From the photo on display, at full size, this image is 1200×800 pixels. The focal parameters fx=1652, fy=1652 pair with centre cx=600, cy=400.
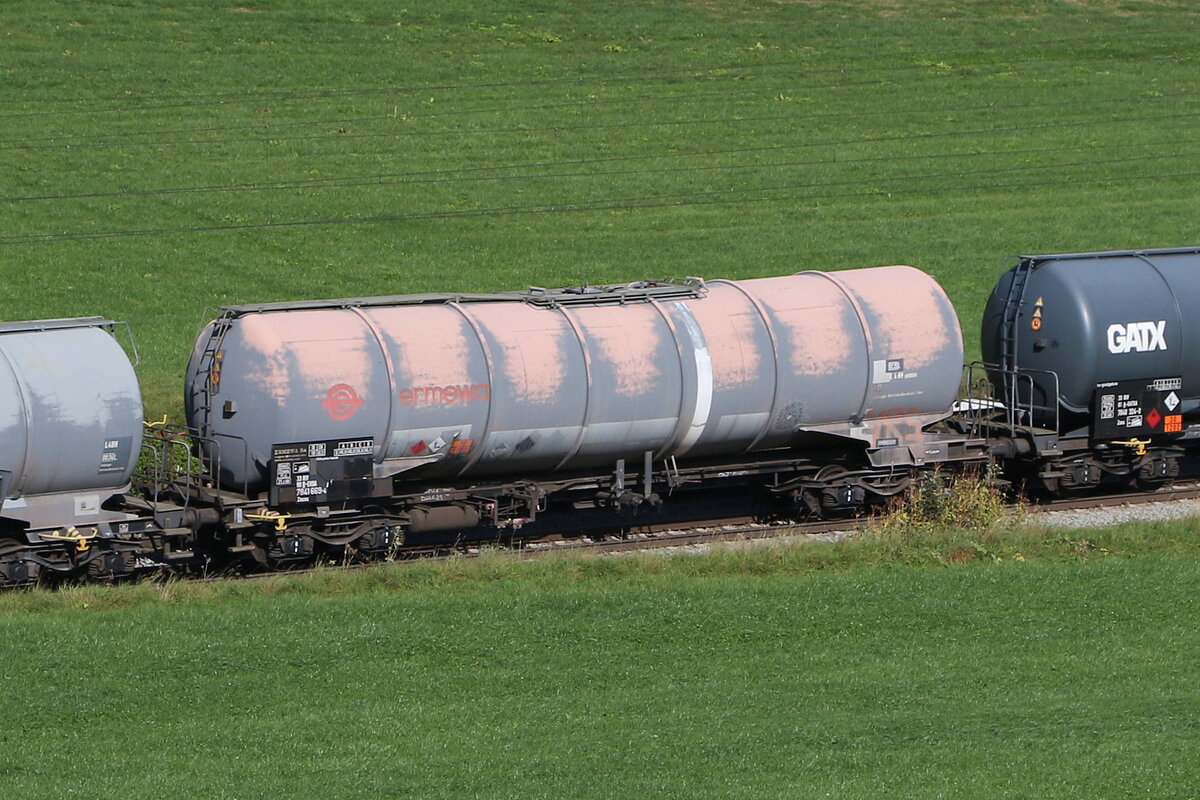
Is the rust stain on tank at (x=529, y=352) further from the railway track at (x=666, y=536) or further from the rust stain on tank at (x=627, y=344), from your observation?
the railway track at (x=666, y=536)

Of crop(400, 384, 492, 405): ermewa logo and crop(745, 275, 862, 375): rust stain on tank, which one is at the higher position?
crop(745, 275, 862, 375): rust stain on tank

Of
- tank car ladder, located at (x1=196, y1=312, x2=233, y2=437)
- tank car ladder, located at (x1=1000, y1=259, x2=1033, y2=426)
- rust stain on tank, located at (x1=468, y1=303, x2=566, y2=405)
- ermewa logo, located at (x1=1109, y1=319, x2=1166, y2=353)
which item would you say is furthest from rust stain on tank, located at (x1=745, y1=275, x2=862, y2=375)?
tank car ladder, located at (x1=196, y1=312, x2=233, y2=437)

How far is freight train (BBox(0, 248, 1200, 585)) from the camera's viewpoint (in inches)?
777

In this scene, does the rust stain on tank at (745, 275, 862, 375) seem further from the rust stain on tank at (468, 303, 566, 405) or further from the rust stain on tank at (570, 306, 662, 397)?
the rust stain on tank at (468, 303, 566, 405)

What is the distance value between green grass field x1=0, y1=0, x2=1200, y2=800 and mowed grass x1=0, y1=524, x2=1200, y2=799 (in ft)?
0.19

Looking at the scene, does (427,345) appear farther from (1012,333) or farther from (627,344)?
(1012,333)

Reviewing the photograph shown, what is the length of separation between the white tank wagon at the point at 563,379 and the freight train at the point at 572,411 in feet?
0.11

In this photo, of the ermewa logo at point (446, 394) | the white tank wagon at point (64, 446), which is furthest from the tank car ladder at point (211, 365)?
the ermewa logo at point (446, 394)

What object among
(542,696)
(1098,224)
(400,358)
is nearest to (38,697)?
(542,696)

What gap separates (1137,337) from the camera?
2469 centimetres

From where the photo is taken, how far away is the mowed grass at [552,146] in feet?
124

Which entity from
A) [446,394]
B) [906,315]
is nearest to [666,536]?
[446,394]

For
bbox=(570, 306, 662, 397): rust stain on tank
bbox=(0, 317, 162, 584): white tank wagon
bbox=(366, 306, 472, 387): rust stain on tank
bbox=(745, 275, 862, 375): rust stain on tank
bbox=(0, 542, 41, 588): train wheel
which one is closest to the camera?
bbox=(0, 317, 162, 584): white tank wagon

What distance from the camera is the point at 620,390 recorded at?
858 inches
